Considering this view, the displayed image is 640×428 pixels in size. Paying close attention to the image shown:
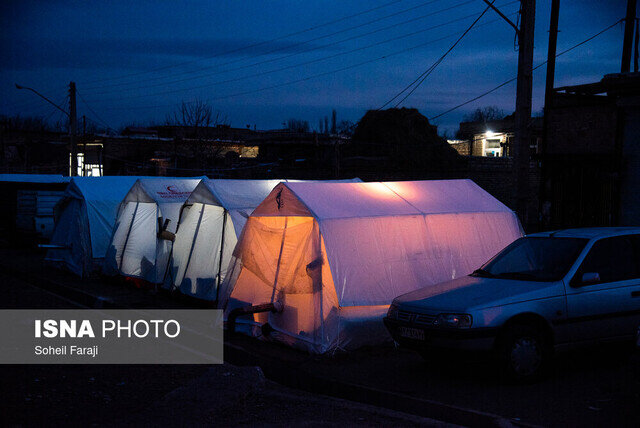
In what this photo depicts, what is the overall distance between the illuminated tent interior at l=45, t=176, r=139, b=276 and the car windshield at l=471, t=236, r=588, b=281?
40.4 ft

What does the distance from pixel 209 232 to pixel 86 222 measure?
6074 mm

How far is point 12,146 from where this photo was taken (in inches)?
2106

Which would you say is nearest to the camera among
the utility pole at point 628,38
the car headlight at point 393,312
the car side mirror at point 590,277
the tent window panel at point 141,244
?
the car side mirror at point 590,277

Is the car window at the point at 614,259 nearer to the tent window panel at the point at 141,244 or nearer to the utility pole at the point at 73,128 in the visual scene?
the tent window panel at the point at 141,244

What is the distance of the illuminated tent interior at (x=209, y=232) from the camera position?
12.9 meters

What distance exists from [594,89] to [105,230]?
1320 centimetres

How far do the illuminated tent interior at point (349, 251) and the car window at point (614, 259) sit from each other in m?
2.73

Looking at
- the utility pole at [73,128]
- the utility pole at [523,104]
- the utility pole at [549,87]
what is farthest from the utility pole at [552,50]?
the utility pole at [73,128]

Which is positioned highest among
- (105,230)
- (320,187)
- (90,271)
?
(320,187)

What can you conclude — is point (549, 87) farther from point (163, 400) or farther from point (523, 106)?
point (163, 400)

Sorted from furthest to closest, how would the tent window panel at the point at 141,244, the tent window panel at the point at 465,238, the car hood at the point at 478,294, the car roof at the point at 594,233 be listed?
the tent window panel at the point at 141,244 → the tent window panel at the point at 465,238 → the car roof at the point at 594,233 → the car hood at the point at 478,294

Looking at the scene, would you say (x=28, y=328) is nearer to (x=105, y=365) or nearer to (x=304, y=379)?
(x=105, y=365)

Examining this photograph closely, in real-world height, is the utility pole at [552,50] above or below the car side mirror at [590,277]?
above

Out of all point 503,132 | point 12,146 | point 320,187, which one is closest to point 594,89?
point 320,187
